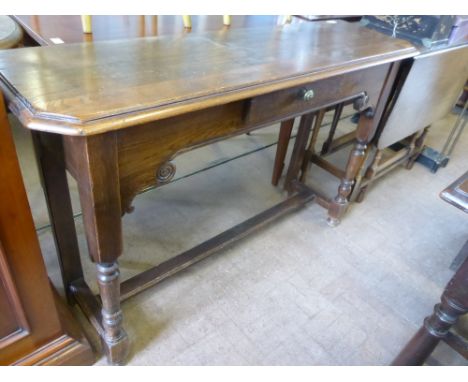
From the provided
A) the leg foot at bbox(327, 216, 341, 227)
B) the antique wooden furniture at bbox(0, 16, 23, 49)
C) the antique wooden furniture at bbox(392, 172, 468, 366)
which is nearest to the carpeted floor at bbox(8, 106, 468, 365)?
the leg foot at bbox(327, 216, 341, 227)

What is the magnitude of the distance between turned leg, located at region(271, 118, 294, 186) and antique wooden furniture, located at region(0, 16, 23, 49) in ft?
3.73

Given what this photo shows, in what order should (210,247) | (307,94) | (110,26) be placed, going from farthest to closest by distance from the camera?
(110,26), (210,247), (307,94)

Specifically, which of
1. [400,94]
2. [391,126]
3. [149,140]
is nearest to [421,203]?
[391,126]

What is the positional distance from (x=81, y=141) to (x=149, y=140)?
15 cm

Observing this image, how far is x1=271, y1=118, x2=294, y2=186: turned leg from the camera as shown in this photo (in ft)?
6.07

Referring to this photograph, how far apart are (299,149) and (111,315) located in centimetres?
118

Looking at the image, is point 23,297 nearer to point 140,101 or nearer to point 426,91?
point 140,101

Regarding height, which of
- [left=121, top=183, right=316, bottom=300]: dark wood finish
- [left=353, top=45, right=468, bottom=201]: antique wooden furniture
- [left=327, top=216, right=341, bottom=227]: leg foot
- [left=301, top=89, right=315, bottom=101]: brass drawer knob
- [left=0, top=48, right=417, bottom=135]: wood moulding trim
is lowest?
[left=327, top=216, right=341, bottom=227]: leg foot

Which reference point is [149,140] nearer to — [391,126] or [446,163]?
[391,126]

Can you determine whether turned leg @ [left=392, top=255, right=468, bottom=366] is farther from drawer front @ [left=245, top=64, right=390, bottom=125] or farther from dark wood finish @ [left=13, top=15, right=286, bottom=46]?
dark wood finish @ [left=13, top=15, right=286, bottom=46]

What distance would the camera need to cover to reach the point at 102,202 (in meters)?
0.82

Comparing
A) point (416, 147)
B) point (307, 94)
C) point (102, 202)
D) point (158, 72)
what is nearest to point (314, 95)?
point (307, 94)

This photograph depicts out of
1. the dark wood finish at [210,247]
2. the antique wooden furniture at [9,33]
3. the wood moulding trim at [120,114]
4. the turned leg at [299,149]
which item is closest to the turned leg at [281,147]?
the turned leg at [299,149]

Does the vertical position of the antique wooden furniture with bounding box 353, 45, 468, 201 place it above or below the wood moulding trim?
below
